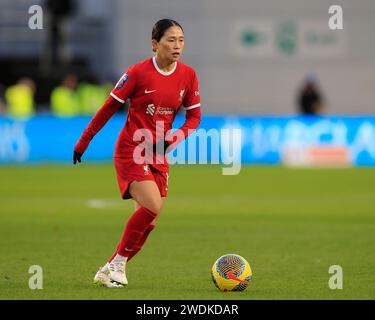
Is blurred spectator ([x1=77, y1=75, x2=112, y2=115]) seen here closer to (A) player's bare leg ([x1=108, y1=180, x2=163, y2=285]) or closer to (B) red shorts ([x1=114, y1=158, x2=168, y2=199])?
(B) red shorts ([x1=114, y1=158, x2=168, y2=199])

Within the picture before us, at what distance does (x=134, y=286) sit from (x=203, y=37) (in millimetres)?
30345

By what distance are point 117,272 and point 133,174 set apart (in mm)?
877

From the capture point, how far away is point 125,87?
10.2 metres

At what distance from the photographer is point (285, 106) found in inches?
1613

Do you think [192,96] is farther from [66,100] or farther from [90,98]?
[90,98]

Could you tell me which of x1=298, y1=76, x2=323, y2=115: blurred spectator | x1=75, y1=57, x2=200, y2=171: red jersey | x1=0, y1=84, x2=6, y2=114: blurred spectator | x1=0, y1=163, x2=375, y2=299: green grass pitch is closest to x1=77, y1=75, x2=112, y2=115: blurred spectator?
x1=0, y1=84, x2=6, y2=114: blurred spectator

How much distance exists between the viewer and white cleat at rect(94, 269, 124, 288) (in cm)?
1023

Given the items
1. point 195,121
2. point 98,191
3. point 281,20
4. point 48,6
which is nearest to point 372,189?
point 98,191

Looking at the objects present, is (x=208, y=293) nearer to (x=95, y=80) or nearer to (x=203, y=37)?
(x=95, y=80)

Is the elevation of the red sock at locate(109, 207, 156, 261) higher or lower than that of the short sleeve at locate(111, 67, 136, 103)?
lower

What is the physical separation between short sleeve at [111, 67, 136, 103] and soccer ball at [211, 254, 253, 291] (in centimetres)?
170

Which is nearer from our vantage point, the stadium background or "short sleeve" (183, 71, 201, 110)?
"short sleeve" (183, 71, 201, 110)

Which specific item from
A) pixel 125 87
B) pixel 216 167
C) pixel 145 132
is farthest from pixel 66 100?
pixel 125 87

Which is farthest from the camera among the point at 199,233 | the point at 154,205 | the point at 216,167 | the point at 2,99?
the point at 2,99
